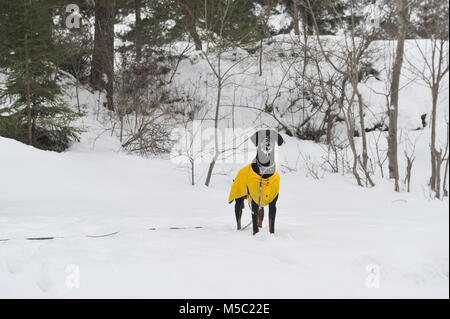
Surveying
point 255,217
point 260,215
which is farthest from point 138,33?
point 255,217

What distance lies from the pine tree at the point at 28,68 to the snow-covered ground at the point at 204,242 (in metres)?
1.64

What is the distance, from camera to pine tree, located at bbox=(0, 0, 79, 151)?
28.2ft

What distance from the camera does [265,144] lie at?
12.3 feet

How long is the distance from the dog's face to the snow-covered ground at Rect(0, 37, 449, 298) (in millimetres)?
694

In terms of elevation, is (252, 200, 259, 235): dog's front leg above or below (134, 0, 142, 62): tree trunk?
below

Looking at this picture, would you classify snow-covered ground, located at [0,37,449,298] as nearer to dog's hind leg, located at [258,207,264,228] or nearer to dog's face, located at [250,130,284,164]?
dog's hind leg, located at [258,207,264,228]

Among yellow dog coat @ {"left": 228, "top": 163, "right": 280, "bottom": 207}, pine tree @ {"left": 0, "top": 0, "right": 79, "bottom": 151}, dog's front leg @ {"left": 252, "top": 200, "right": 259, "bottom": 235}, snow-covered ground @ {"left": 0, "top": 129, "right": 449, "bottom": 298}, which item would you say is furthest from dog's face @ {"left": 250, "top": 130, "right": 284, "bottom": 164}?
pine tree @ {"left": 0, "top": 0, "right": 79, "bottom": 151}

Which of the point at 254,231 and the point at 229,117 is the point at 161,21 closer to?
the point at 229,117

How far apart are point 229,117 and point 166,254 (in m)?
10.4

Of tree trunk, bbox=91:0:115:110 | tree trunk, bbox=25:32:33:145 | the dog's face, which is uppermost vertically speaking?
tree trunk, bbox=91:0:115:110

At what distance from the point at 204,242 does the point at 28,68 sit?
7255 millimetres

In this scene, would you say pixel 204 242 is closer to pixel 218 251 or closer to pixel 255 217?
pixel 218 251

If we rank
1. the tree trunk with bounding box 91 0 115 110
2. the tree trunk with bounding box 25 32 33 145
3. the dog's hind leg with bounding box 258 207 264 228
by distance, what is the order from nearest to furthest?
the dog's hind leg with bounding box 258 207 264 228 → the tree trunk with bounding box 25 32 33 145 → the tree trunk with bounding box 91 0 115 110
